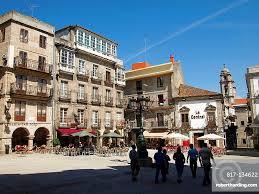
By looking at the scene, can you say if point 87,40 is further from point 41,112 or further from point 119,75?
point 41,112

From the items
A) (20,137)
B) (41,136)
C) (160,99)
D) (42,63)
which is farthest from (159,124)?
(20,137)

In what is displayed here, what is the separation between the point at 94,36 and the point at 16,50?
470 inches

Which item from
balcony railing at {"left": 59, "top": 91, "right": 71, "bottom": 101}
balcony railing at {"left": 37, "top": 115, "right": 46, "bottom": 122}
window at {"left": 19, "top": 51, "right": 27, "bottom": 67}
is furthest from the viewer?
balcony railing at {"left": 59, "top": 91, "right": 71, "bottom": 101}

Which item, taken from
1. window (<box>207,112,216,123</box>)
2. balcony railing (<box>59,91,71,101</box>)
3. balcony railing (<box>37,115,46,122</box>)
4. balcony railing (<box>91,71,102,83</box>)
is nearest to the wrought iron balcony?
balcony railing (<box>59,91,71,101</box>)

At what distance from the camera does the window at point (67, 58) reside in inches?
1249

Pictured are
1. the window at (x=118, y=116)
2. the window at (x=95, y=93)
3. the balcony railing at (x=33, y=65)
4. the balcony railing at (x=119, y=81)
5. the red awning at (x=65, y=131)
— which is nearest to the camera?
the balcony railing at (x=33, y=65)

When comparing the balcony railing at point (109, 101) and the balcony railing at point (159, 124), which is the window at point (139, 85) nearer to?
the balcony railing at point (159, 124)

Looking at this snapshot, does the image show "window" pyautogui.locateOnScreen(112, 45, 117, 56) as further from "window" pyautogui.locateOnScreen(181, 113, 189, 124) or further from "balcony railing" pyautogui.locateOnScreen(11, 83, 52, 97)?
"balcony railing" pyautogui.locateOnScreen(11, 83, 52, 97)

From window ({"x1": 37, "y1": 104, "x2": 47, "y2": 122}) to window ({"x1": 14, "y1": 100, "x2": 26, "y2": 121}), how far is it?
1.82 metres

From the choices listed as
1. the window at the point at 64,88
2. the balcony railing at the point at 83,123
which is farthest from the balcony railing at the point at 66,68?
the balcony railing at the point at 83,123

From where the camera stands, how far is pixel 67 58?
32.3 meters

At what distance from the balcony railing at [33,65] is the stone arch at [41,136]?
6.28 m

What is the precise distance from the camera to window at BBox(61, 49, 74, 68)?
31734 millimetres

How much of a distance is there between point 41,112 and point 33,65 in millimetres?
4924
